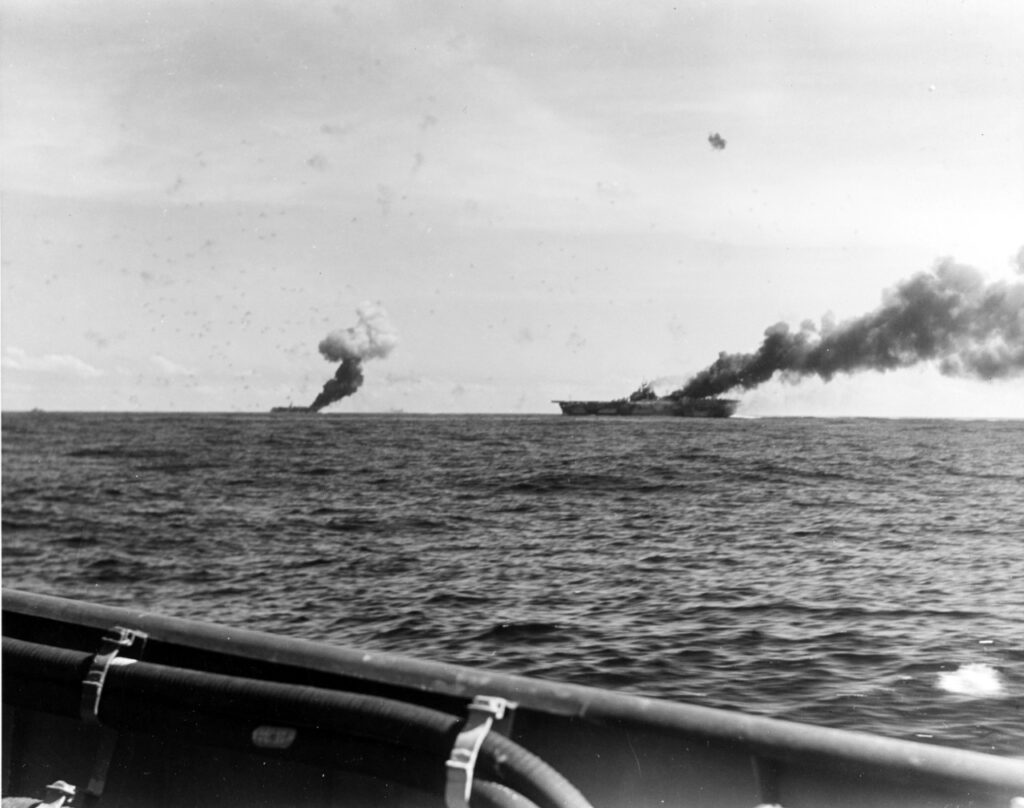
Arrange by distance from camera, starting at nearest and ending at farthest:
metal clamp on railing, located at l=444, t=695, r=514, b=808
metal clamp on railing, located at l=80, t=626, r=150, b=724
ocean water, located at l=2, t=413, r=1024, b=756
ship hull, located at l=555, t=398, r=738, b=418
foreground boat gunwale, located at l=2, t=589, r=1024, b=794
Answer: foreground boat gunwale, located at l=2, t=589, r=1024, b=794
metal clamp on railing, located at l=444, t=695, r=514, b=808
metal clamp on railing, located at l=80, t=626, r=150, b=724
ocean water, located at l=2, t=413, r=1024, b=756
ship hull, located at l=555, t=398, r=738, b=418

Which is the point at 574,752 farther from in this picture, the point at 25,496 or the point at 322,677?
the point at 25,496

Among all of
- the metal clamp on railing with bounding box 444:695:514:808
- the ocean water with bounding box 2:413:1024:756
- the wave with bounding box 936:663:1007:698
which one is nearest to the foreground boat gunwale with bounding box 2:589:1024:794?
the metal clamp on railing with bounding box 444:695:514:808

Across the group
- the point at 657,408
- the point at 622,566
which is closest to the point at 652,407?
the point at 657,408

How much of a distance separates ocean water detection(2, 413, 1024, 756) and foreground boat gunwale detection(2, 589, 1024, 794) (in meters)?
10.0

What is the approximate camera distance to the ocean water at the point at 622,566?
15.2 m

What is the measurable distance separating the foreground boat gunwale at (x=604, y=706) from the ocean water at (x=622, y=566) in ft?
32.9

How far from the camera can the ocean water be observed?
1517 cm

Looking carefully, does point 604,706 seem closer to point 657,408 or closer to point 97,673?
point 97,673

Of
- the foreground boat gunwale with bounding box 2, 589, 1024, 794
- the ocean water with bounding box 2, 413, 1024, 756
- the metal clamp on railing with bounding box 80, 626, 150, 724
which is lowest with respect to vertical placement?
the ocean water with bounding box 2, 413, 1024, 756

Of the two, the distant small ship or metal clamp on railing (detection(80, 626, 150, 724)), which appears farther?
the distant small ship

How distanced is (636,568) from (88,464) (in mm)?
66288

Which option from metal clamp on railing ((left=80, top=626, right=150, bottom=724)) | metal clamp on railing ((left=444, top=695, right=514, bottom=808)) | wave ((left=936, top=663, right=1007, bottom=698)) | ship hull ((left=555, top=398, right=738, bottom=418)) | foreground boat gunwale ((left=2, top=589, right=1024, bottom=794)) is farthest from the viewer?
ship hull ((left=555, top=398, right=738, bottom=418))

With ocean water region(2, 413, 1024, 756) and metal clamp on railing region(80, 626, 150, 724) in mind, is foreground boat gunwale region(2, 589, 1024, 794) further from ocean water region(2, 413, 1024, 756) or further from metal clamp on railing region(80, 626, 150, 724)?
ocean water region(2, 413, 1024, 756)

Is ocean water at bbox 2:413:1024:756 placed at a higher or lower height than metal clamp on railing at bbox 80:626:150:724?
lower
